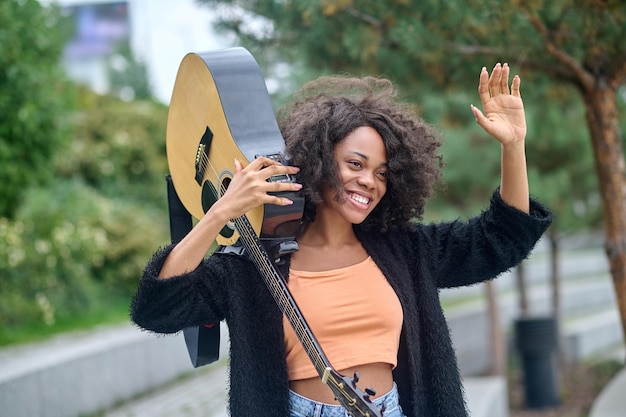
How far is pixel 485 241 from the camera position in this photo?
2621mm

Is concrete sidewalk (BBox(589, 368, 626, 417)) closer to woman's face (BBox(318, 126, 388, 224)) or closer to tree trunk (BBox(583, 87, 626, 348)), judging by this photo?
tree trunk (BBox(583, 87, 626, 348))

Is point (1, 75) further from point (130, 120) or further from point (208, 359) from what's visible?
point (130, 120)

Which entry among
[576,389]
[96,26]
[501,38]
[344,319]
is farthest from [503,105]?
[96,26]

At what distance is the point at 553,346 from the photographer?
29.3ft

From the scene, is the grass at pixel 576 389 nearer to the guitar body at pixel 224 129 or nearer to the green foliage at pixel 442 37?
the green foliage at pixel 442 37

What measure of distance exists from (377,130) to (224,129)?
1.45 feet

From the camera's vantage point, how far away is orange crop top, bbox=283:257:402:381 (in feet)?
7.90

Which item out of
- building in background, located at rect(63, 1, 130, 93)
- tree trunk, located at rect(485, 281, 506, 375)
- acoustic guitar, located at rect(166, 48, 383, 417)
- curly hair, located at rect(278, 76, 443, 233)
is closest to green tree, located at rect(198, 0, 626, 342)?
curly hair, located at rect(278, 76, 443, 233)

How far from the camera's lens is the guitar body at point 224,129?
234 centimetres

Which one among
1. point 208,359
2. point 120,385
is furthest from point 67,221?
point 208,359

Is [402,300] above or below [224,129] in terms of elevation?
below

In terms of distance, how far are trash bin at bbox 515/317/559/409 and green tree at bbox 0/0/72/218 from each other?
4.99m

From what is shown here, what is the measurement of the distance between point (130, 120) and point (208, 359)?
997cm

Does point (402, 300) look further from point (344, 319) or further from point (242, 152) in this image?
point (242, 152)
